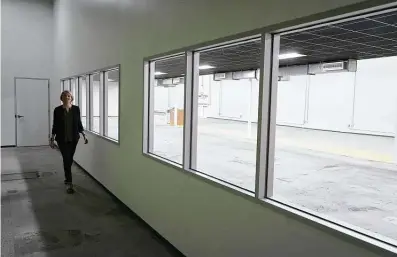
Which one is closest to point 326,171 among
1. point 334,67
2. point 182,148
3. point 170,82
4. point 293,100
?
point 334,67

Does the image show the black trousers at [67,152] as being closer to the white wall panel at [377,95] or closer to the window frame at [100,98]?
the window frame at [100,98]

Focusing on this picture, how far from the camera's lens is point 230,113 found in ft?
61.1

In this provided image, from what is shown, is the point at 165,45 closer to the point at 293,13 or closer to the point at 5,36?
the point at 293,13

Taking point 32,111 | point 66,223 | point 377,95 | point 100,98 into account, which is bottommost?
point 66,223

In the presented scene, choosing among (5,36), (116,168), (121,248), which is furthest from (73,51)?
(121,248)

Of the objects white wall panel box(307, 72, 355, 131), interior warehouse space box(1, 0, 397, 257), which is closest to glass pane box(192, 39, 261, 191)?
interior warehouse space box(1, 0, 397, 257)

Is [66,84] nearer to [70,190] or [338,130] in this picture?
[70,190]

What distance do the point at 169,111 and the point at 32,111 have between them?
9.09 m

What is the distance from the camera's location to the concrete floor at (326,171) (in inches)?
179

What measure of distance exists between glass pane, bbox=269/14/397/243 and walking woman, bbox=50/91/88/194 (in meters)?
3.07

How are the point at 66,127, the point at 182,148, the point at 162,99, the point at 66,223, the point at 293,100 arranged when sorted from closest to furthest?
the point at 182,148 < the point at 66,223 < the point at 66,127 < the point at 293,100 < the point at 162,99

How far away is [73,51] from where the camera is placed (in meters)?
7.74

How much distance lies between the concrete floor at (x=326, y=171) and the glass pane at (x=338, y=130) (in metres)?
0.02

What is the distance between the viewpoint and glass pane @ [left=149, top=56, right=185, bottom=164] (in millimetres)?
10135
